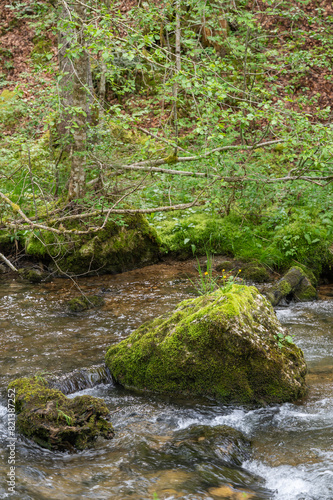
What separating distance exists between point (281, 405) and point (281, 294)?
10.7 feet

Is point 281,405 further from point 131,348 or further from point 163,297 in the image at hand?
point 163,297

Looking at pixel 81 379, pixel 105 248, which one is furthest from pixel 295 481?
pixel 105 248

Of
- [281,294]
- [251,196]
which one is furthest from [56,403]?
[251,196]

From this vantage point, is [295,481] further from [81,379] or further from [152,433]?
[81,379]

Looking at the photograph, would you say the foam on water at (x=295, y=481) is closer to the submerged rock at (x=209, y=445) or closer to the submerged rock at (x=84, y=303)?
the submerged rock at (x=209, y=445)

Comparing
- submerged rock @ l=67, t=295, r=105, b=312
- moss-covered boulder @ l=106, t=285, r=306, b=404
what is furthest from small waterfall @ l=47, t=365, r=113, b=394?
submerged rock @ l=67, t=295, r=105, b=312

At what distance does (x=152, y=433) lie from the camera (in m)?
Answer: 3.96

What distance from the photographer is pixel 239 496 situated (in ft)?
10.0

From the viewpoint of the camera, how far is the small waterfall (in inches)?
190

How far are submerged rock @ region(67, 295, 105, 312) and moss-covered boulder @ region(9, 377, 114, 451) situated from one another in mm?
3212

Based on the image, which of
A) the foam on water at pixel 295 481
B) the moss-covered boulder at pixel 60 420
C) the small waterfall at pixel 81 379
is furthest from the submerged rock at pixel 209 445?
the small waterfall at pixel 81 379

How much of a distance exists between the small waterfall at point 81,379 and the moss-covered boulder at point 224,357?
13.4 inches

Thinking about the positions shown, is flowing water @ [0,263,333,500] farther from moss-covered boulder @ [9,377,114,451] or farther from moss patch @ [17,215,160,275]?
moss patch @ [17,215,160,275]

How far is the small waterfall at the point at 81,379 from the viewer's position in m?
4.83
